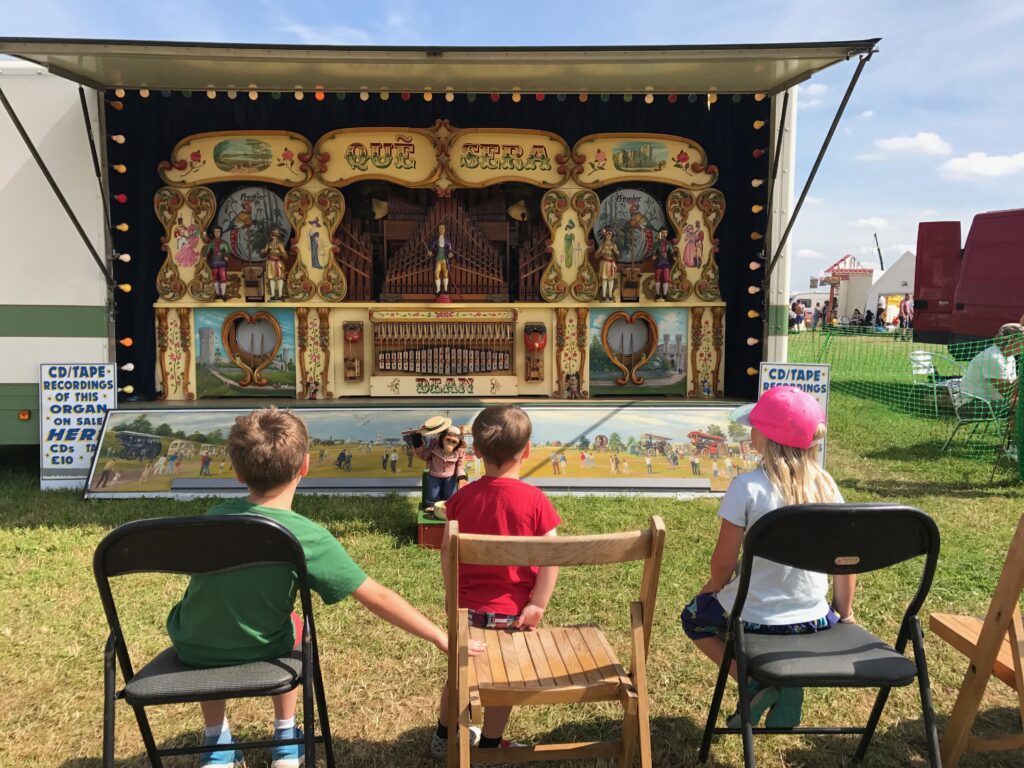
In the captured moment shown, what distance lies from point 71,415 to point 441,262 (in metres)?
2.75

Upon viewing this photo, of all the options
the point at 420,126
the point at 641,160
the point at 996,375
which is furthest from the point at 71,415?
the point at 996,375

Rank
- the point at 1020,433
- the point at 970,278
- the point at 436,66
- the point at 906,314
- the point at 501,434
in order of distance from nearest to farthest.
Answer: the point at 501,434, the point at 436,66, the point at 1020,433, the point at 970,278, the point at 906,314

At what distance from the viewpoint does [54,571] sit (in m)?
3.65

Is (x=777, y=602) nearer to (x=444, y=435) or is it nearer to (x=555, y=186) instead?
(x=444, y=435)

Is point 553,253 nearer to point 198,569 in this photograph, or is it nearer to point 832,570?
point 832,570

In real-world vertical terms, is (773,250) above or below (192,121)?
below

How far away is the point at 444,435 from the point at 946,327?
415 inches

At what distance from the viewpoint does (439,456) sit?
4.30m

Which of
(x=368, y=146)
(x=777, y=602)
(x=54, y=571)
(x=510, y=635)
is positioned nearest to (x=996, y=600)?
(x=777, y=602)

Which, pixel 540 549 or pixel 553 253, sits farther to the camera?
pixel 553 253

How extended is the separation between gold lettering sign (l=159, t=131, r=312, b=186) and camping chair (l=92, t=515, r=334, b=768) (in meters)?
4.39

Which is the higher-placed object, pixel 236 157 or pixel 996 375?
pixel 236 157

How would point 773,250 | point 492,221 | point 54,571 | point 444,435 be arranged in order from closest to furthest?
point 54,571 → point 444,435 → point 773,250 → point 492,221

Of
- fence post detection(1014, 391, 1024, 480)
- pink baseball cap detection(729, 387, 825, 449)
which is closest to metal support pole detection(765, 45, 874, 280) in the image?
fence post detection(1014, 391, 1024, 480)
